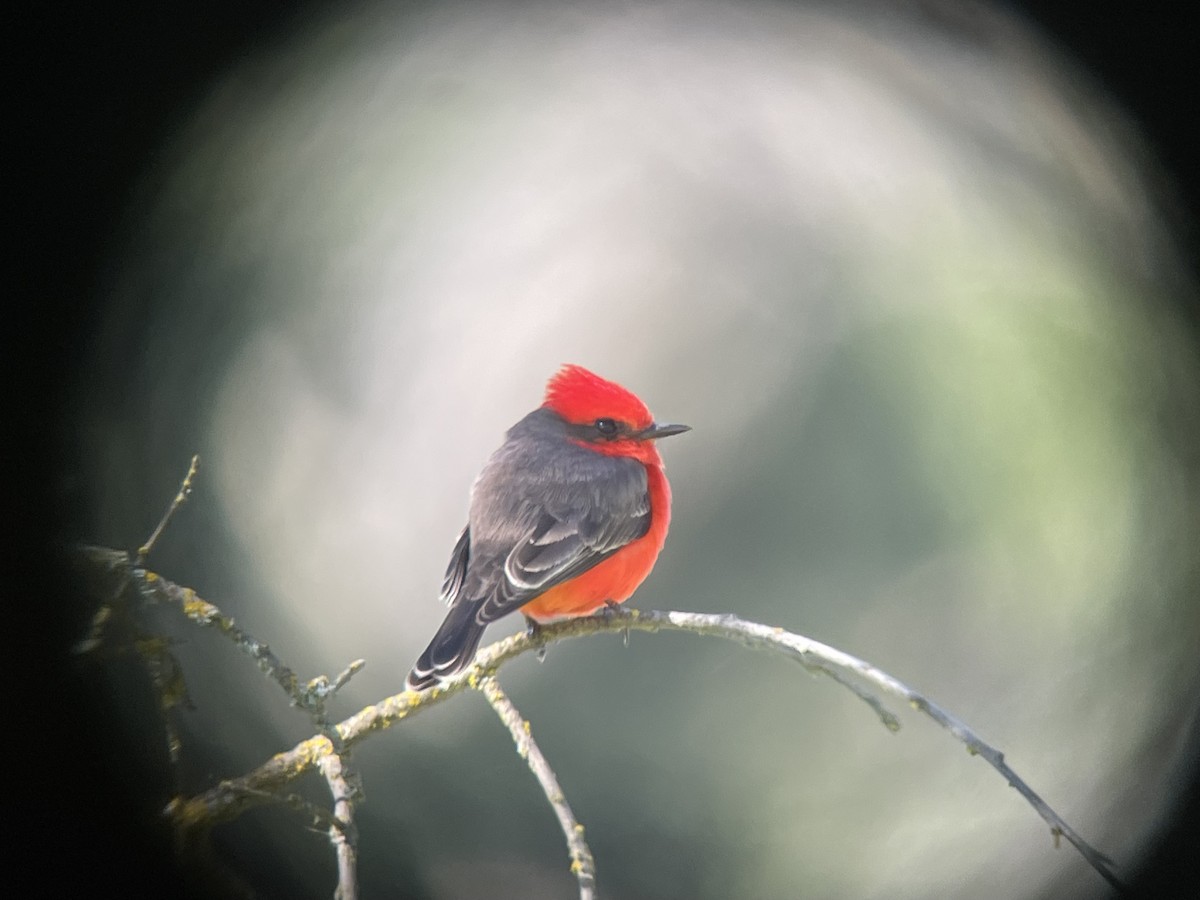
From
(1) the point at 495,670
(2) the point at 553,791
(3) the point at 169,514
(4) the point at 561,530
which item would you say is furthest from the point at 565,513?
(3) the point at 169,514

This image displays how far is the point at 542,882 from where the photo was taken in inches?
80.7

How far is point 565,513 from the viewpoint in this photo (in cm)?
224

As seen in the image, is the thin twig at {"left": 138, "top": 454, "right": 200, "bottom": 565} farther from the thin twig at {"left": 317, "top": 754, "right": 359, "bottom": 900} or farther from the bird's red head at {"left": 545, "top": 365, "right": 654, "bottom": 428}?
the bird's red head at {"left": 545, "top": 365, "right": 654, "bottom": 428}

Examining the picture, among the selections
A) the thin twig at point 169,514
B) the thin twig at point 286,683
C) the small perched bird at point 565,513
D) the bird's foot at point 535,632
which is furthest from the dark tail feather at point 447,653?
the thin twig at point 169,514

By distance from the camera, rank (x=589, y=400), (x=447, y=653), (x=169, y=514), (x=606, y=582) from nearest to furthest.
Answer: (x=169, y=514) < (x=447, y=653) < (x=606, y=582) < (x=589, y=400)

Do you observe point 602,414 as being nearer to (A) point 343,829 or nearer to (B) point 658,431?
(B) point 658,431

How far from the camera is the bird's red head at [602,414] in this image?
2371 millimetres

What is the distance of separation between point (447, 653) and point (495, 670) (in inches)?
4.1

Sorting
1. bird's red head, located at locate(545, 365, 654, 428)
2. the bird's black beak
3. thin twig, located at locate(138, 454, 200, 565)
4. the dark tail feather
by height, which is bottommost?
the dark tail feather

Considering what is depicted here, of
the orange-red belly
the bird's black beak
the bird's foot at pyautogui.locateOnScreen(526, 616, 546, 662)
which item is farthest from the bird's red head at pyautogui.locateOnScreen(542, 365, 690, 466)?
the bird's foot at pyautogui.locateOnScreen(526, 616, 546, 662)

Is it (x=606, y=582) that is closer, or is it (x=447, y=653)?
(x=447, y=653)

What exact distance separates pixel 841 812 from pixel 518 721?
4.37ft

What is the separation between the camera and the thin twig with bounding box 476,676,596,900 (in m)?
1.38

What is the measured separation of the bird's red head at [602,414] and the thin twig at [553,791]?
781mm
